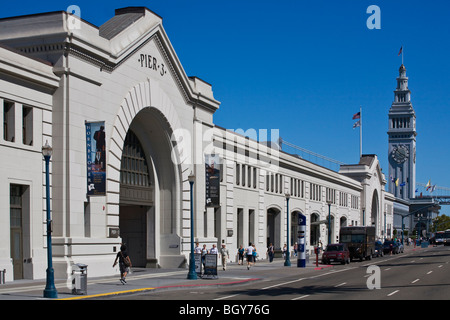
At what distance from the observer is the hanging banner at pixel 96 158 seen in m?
34.1

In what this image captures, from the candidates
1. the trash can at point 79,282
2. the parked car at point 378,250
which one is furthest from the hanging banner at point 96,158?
the parked car at point 378,250

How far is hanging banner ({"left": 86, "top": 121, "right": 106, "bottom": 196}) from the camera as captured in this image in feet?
112

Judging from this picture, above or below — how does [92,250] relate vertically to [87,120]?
below

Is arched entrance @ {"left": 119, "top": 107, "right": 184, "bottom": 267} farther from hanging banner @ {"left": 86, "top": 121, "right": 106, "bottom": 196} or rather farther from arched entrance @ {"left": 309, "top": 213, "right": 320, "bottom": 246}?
arched entrance @ {"left": 309, "top": 213, "right": 320, "bottom": 246}

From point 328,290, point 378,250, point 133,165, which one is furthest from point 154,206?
point 378,250

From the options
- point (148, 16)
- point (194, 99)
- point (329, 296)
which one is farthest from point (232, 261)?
point (329, 296)

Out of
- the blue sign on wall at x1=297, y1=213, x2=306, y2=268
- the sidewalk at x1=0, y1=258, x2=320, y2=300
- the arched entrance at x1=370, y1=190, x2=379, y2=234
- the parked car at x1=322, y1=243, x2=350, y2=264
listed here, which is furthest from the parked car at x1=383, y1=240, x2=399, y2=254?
the sidewalk at x1=0, y1=258, x2=320, y2=300

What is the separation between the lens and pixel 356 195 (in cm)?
10581

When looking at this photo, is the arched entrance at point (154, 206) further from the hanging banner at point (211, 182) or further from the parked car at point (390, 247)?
the parked car at point (390, 247)

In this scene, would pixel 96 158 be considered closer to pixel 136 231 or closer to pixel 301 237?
pixel 136 231

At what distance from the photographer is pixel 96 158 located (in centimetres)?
3434

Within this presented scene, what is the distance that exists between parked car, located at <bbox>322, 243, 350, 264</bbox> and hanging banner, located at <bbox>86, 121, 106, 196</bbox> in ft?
84.0

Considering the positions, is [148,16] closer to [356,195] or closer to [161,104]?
[161,104]

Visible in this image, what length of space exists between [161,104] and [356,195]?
67.8 m
